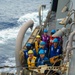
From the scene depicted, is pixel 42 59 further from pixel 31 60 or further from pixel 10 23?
pixel 10 23

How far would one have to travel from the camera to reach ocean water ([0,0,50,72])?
3259cm

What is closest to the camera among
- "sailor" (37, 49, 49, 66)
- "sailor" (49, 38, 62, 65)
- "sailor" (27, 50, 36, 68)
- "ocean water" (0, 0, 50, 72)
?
"sailor" (37, 49, 49, 66)

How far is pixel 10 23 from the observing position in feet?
174

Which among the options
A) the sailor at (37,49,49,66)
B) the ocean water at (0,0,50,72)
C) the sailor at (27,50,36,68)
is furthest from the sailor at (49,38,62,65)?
the ocean water at (0,0,50,72)

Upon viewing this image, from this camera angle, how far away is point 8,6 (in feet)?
244

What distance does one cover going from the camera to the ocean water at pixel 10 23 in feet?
107

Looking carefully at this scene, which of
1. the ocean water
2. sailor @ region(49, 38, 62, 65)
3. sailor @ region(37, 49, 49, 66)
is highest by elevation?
the ocean water

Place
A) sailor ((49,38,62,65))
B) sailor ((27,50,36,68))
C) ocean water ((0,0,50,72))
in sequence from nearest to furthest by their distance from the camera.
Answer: sailor ((27,50,36,68)) < sailor ((49,38,62,65)) < ocean water ((0,0,50,72))

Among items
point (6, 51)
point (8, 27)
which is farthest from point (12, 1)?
point (6, 51)

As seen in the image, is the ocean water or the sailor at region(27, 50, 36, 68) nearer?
the sailor at region(27, 50, 36, 68)

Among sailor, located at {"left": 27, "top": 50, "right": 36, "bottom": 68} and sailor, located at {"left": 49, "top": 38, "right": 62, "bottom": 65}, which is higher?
sailor, located at {"left": 49, "top": 38, "right": 62, "bottom": 65}

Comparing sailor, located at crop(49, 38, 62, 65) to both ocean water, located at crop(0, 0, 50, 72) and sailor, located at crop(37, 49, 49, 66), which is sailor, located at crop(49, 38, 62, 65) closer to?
sailor, located at crop(37, 49, 49, 66)

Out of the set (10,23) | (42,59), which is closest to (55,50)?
(42,59)

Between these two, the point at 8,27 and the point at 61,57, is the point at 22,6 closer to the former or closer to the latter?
the point at 8,27
